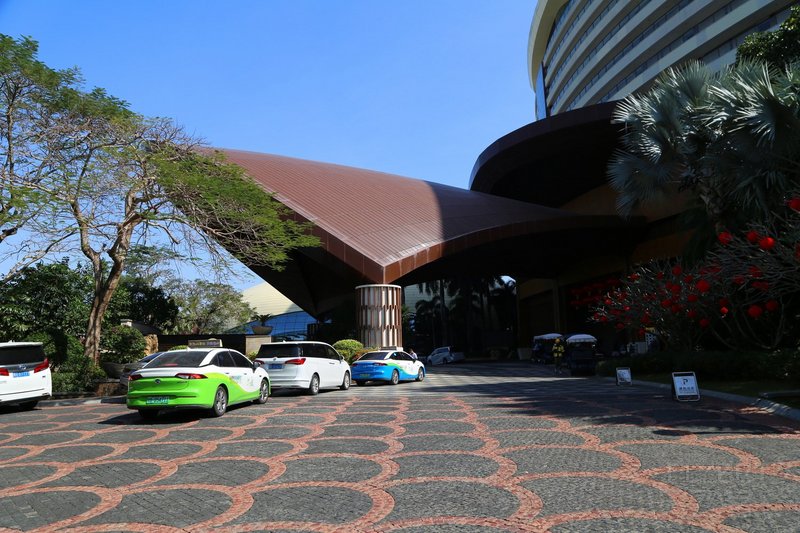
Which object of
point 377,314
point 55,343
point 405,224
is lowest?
point 55,343

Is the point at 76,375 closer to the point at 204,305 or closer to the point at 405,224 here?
the point at 405,224

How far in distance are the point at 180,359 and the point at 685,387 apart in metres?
10.9

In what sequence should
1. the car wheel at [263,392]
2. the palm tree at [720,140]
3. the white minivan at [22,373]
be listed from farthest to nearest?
the car wheel at [263,392] < the white minivan at [22,373] < the palm tree at [720,140]

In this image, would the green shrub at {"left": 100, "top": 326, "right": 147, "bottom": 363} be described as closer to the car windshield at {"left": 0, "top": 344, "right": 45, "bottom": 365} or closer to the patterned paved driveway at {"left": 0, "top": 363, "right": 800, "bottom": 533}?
the car windshield at {"left": 0, "top": 344, "right": 45, "bottom": 365}

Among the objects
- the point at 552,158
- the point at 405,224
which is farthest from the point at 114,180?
the point at 552,158

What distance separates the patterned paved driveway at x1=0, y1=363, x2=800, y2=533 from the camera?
4926 millimetres

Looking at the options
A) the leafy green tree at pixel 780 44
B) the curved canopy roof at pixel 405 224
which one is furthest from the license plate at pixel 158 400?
the leafy green tree at pixel 780 44

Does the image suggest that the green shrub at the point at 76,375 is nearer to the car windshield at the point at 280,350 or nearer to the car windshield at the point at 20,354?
the car windshield at the point at 20,354

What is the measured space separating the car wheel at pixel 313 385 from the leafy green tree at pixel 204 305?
36082mm

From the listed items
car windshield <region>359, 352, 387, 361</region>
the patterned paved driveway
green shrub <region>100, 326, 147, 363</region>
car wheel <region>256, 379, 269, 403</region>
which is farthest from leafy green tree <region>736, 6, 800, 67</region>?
green shrub <region>100, 326, 147, 363</region>

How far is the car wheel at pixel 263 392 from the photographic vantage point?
14.9 m

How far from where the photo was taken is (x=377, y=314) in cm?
2981

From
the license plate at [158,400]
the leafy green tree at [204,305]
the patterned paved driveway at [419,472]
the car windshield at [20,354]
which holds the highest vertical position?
the leafy green tree at [204,305]

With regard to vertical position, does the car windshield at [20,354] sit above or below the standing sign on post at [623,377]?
above
